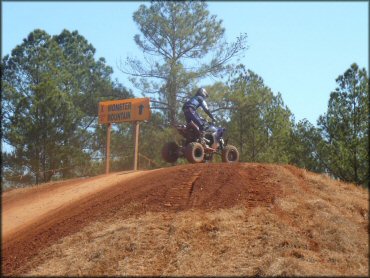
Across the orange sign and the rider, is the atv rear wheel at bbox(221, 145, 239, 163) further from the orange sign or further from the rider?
the orange sign

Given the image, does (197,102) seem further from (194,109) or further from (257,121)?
(257,121)

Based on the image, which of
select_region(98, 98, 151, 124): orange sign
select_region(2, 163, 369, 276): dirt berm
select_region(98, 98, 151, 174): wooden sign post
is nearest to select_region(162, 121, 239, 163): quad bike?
select_region(98, 98, 151, 174): wooden sign post

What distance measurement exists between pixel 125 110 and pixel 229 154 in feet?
12.9

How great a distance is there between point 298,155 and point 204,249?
11.8 meters

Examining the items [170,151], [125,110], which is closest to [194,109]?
[170,151]

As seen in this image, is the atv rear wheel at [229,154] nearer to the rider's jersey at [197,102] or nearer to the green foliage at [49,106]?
the rider's jersey at [197,102]

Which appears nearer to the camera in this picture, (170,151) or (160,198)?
(160,198)

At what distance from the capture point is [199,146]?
18.3m

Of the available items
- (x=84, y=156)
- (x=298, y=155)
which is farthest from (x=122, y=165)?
(x=298, y=155)

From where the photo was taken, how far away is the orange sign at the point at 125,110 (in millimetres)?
19875

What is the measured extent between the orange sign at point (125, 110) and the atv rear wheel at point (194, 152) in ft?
7.50

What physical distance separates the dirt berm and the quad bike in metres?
2.36

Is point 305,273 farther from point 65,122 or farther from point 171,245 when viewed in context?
point 65,122

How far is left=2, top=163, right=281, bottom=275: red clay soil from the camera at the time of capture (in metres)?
13.0
